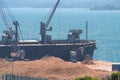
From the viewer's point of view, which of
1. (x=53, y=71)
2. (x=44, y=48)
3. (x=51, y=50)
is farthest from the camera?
(x=44, y=48)

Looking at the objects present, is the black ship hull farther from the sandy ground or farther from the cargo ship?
the sandy ground

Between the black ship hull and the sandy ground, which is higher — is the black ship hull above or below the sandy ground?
above

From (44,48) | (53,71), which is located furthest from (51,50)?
(53,71)

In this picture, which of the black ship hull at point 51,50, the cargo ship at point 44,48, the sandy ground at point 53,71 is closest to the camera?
the sandy ground at point 53,71

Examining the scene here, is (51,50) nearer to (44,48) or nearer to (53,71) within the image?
(44,48)

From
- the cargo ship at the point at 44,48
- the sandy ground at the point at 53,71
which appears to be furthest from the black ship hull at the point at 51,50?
the sandy ground at the point at 53,71

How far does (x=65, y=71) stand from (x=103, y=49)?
246 ft

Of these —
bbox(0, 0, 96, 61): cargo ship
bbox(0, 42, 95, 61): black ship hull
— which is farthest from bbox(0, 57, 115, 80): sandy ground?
bbox(0, 42, 95, 61): black ship hull

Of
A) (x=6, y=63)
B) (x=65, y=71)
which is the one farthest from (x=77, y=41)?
(x=65, y=71)

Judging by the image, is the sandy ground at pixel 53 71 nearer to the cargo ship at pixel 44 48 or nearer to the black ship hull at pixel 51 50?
the cargo ship at pixel 44 48

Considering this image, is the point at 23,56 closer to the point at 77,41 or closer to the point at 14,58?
the point at 14,58

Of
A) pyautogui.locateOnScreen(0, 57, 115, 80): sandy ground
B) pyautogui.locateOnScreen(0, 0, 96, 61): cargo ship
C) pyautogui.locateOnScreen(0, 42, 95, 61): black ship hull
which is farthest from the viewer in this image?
pyautogui.locateOnScreen(0, 42, 95, 61): black ship hull

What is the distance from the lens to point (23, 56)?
401 feet

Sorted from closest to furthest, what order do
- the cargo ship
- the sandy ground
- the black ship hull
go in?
the sandy ground < the cargo ship < the black ship hull
